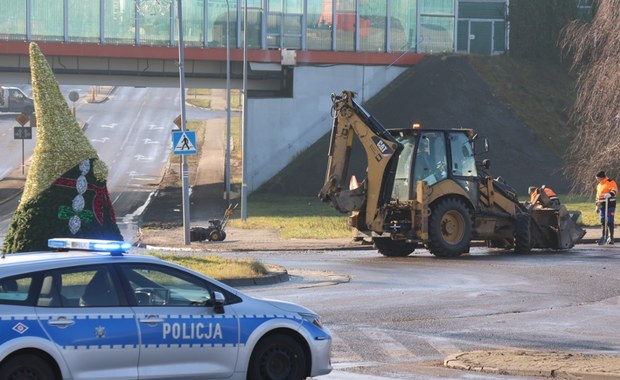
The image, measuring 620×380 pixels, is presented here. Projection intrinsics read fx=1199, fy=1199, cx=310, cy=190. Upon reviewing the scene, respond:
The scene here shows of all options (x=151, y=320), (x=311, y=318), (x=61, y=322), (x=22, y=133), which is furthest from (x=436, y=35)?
(x=61, y=322)

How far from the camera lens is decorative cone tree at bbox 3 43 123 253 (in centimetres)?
2006

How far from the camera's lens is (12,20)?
55938mm

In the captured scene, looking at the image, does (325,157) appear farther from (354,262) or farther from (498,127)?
(354,262)

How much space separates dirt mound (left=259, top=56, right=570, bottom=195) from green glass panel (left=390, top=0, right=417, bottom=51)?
149 cm

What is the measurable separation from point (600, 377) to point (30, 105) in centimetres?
7467

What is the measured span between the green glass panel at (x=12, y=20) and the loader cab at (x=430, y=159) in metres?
32.8

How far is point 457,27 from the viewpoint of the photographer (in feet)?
212

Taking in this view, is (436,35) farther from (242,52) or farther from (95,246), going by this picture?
(95,246)

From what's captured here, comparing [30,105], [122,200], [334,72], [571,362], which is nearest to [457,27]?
[334,72]

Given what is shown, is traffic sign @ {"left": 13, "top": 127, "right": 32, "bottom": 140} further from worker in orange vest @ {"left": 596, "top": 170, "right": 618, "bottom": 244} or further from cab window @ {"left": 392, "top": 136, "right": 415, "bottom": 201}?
worker in orange vest @ {"left": 596, "top": 170, "right": 618, "bottom": 244}

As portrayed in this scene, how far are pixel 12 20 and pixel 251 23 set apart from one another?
A: 11.3m

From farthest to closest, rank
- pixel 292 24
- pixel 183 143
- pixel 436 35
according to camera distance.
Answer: pixel 436 35 → pixel 292 24 → pixel 183 143

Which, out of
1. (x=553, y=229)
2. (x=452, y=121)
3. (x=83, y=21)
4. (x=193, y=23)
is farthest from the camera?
(x=193, y=23)

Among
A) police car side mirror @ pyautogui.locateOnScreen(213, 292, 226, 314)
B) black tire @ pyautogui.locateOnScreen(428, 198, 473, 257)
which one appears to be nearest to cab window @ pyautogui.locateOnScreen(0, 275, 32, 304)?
police car side mirror @ pyautogui.locateOnScreen(213, 292, 226, 314)
